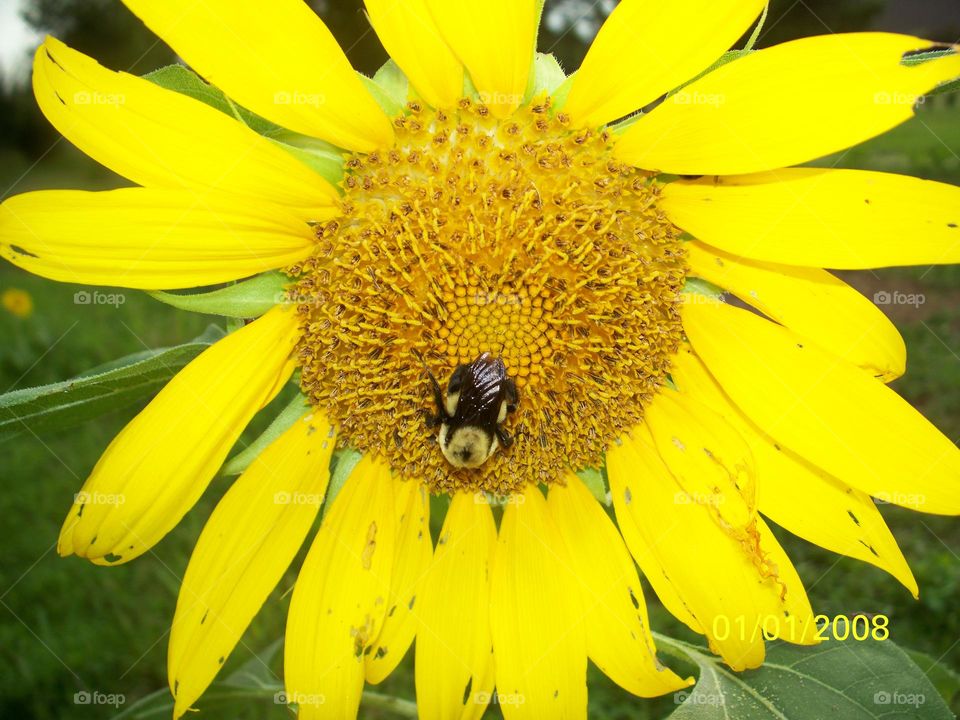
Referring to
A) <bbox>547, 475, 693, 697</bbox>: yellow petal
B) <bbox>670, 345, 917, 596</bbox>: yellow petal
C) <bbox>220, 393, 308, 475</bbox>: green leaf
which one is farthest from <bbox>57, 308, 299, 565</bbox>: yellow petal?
<bbox>670, 345, 917, 596</bbox>: yellow petal

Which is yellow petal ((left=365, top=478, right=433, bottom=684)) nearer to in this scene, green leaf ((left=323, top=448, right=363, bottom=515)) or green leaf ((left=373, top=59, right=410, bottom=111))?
green leaf ((left=323, top=448, right=363, bottom=515))

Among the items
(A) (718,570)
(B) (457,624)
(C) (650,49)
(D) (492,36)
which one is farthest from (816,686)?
(D) (492,36)

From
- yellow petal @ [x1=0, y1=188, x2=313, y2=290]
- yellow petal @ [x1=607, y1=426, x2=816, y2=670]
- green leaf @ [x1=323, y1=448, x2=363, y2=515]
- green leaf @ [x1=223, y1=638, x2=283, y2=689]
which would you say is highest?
yellow petal @ [x1=0, y1=188, x2=313, y2=290]

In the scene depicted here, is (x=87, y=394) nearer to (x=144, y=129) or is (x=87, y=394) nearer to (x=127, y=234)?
(x=127, y=234)

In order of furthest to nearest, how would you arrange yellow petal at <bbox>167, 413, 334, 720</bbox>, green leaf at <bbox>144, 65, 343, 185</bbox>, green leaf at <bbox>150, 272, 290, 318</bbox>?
1. yellow petal at <bbox>167, 413, 334, 720</bbox>
2. green leaf at <bbox>150, 272, 290, 318</bbox>
3. green leaf at <bbox>144, 65, 343, 185</bbox>

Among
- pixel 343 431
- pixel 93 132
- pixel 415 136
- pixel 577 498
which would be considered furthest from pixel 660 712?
pixel 93 132

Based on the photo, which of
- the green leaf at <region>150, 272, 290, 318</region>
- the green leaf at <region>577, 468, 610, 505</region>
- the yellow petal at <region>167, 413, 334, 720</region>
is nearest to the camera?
the green leaf at <region>150, 272, 290, 318</region>
